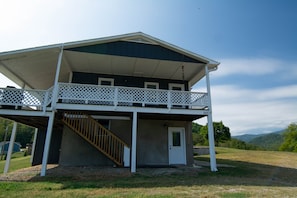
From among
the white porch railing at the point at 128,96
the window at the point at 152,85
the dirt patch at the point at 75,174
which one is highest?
the window at the point at 152,85

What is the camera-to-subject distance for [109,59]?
10398mm

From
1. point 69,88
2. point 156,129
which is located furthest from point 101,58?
point 156,129

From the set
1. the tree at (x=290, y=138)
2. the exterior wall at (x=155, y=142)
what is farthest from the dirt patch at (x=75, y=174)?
the tree at (x=290, y=138)

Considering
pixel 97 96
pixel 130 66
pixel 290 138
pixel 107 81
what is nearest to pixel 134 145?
pixel 97 96

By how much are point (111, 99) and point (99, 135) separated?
7.44 ft

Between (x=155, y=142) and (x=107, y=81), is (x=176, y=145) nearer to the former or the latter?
(x=155, y=142)

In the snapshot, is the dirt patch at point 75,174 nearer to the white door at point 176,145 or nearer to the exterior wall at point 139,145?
the exterior wall at point 139,145

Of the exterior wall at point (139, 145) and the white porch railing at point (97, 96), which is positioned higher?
the white porch railing at point (97, 96)

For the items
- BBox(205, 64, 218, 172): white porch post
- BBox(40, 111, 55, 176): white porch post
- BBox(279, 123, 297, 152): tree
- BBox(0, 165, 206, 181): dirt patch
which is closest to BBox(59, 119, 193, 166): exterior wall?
BBox(0, 165, 206, 181): dirt patch

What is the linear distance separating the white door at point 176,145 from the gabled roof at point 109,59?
3.93m

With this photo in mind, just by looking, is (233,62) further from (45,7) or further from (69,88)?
(45,7)

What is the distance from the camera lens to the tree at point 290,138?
4837 cm

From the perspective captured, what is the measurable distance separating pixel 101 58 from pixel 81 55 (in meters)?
1.07

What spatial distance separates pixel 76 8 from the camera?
855cm
